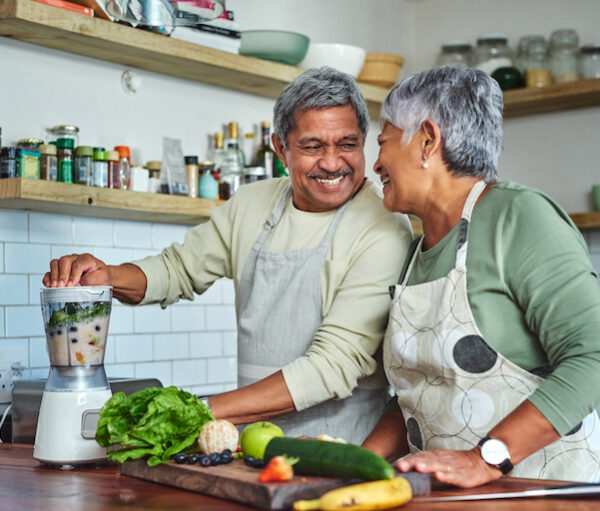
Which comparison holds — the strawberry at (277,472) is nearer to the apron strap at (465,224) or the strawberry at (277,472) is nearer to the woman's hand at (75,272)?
the apron strap at (465,224)

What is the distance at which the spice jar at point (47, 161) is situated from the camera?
2973mm

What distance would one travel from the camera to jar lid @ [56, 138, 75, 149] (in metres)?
3.02

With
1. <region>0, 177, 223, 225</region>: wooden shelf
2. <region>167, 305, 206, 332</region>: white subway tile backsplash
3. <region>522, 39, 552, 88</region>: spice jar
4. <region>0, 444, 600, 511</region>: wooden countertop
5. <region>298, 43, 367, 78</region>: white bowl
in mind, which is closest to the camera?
<region>0, 444, 600, 511</region>: wooden countertop

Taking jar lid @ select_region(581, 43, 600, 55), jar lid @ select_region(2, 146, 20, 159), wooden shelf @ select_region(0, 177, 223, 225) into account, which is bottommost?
wooden shelf @ select_region(0, 177, 223, 225)

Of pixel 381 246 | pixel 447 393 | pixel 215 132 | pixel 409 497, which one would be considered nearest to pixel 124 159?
pixel 215 132

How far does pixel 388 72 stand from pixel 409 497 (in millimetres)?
3185

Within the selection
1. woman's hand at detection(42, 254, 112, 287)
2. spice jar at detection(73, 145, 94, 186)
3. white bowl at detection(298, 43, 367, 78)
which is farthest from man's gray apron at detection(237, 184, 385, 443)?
white bowl at detection(298, 43, 367, 78)

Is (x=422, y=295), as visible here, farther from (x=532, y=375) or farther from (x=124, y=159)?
(x=124, y=159)

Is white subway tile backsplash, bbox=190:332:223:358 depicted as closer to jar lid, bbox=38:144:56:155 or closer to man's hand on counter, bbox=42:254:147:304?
jar lid, bbox=38:144:56:155

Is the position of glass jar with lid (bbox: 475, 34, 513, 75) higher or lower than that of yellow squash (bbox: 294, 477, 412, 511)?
higher

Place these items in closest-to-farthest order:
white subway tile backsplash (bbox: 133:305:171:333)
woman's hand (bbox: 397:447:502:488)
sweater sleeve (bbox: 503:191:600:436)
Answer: woman's hand (bbox: 397:447:502:488)
sweater sleeve (bbox: 503:191:600:436)
white subway tile backsplash (bbox: 133:305:171:333)

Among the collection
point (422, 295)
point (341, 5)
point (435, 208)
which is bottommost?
point (422, 295)

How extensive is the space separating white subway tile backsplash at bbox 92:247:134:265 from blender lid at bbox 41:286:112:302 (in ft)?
4.94

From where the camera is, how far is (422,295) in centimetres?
194
